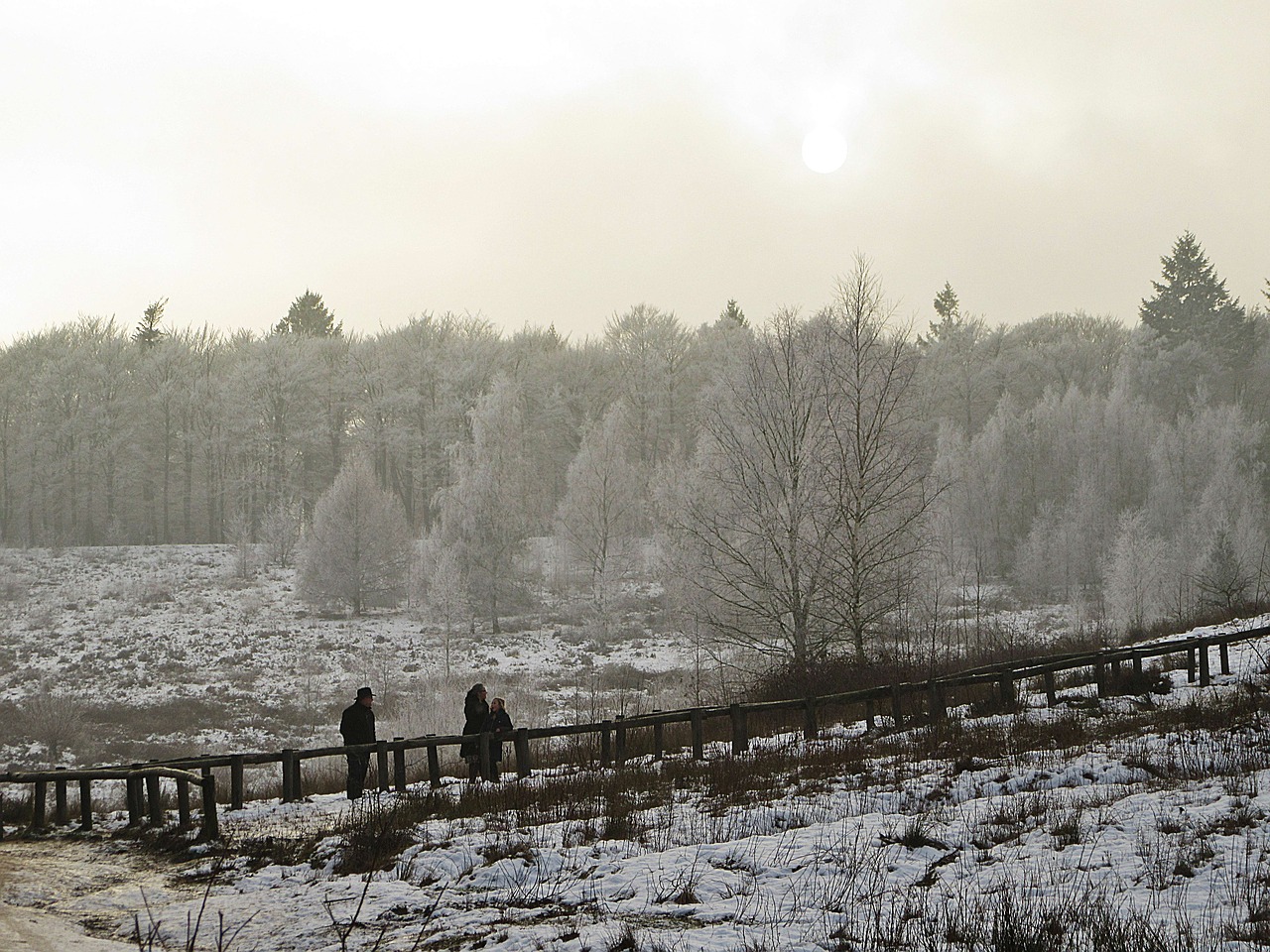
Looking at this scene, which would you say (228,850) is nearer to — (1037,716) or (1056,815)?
(1056,815)

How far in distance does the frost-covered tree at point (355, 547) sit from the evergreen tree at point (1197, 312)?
52891 millimetres

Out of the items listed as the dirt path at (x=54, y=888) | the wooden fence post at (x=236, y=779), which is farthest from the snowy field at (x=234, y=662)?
the dirt path at (x=54, y=888)

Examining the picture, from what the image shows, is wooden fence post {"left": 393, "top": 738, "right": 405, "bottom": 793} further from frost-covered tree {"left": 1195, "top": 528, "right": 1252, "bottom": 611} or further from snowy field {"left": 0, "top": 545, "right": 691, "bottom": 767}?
frost-covered tree {"left": 1195, "top": 528, "right": 1252, "bottom": 611}

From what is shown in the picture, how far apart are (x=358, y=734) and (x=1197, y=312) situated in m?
70.3

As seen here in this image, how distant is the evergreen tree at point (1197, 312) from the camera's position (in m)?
67.5

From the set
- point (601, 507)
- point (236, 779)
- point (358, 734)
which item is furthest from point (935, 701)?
point (601, 507)

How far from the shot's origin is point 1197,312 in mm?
67938

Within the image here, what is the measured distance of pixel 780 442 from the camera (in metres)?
24.8

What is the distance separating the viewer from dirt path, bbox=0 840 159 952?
7434mm

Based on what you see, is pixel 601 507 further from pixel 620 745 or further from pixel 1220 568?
pixel 620 745

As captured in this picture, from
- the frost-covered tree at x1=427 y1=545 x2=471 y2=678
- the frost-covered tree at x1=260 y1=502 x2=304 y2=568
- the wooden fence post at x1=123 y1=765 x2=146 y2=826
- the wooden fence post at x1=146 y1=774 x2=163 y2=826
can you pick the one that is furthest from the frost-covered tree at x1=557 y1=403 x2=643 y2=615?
the wooden fence post at x1=146 y1=774 x2=163 y2=826

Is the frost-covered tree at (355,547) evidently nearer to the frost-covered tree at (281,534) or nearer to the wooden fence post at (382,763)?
the frost-covered tree at (281,534)

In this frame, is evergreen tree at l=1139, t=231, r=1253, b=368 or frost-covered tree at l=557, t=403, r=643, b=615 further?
evergreen tree at l=1139, t=231, r=1253, b=368

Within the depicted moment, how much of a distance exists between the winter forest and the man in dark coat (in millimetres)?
21229
